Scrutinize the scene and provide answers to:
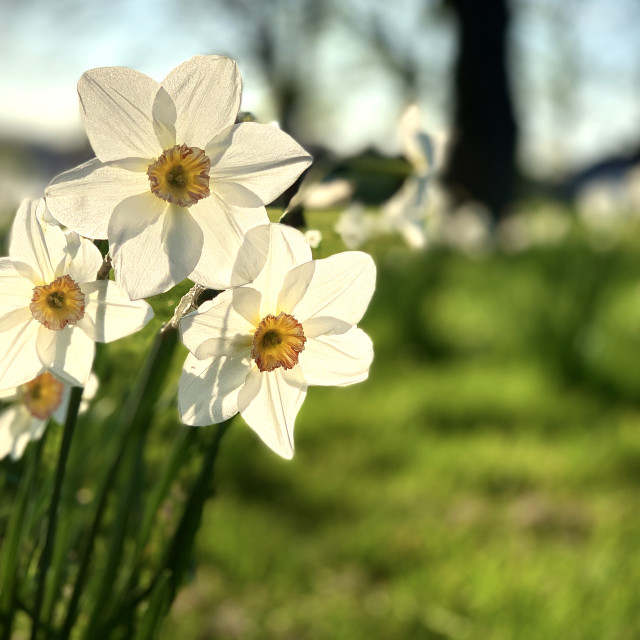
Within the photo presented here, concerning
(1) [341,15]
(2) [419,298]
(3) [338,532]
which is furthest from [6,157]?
(3) [338,532]

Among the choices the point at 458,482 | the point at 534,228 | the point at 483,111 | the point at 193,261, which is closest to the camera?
the point at 193,261

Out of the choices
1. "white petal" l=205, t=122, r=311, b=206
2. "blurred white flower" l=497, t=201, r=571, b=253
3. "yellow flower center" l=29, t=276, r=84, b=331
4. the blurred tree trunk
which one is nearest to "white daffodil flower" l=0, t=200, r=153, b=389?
"yellow flower center" l=29, t=276, r=84, b=331

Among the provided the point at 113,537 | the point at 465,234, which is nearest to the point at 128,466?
the point at 113,537

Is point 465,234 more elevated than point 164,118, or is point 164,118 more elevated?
point 465,234

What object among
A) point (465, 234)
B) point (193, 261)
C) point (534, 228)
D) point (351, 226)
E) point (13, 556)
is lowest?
point (13, 556)

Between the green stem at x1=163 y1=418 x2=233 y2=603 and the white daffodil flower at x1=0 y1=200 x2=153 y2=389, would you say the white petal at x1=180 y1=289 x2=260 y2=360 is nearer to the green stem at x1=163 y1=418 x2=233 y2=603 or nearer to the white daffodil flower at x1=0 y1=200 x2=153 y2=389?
the white daffodil flower at x1=0 y1=200 x2=153 y2=389

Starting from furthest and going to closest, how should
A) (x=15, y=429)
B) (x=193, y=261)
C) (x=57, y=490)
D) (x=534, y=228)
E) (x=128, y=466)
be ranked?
1. (x=534, y=228)
2. (x=128, y=466)
3. (x=15, y=429)
4. (x=57, y=490)
5. (x=193, y=261)

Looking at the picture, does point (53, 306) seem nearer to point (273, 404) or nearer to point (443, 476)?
point (273, 404)

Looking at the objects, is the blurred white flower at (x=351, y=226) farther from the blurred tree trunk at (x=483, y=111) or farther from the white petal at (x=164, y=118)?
the blurred tree trunk at (x=483, y=111)
